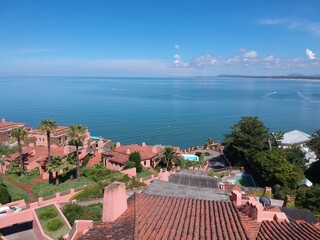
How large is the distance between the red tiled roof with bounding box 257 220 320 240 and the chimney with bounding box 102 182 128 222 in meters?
4.88

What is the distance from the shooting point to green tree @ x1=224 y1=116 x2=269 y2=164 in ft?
140

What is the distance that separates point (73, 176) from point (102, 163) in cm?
619

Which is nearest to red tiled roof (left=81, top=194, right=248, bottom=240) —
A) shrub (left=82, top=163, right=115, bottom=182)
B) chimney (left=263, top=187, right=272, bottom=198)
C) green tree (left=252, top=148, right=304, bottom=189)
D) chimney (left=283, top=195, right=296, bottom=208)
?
chimney (left=283, top=195, right=296, bottom=208)

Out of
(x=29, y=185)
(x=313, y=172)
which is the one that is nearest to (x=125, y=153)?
(x=29, y=185)

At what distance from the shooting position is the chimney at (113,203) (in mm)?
10336

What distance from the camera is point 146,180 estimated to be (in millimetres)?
32875

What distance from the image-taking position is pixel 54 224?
20.1m

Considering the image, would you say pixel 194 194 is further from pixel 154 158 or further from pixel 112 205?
pixel 154 158

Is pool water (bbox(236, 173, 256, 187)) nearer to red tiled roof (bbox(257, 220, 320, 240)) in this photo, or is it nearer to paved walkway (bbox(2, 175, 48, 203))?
paved walkway (bbox(2, 175, 48, 203))

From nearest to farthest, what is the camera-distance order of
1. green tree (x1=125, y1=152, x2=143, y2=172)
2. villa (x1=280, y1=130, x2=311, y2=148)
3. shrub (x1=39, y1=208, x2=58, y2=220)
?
shrub (x1=39, y1=208, x2=58, y2=220) → green tree (x1=125, y1=152, x2=143, y2=172) → villa (x1=280, y1=130, x2=311, y2=148)

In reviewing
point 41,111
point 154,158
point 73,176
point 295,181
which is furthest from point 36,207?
point 41,111

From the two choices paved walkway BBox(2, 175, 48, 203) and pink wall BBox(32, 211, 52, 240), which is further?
paved walkway BBox(2, 175, 48, 203)

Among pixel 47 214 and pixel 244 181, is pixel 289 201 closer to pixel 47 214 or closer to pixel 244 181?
pixel 244 181

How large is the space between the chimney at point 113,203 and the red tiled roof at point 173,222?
0.23 m
